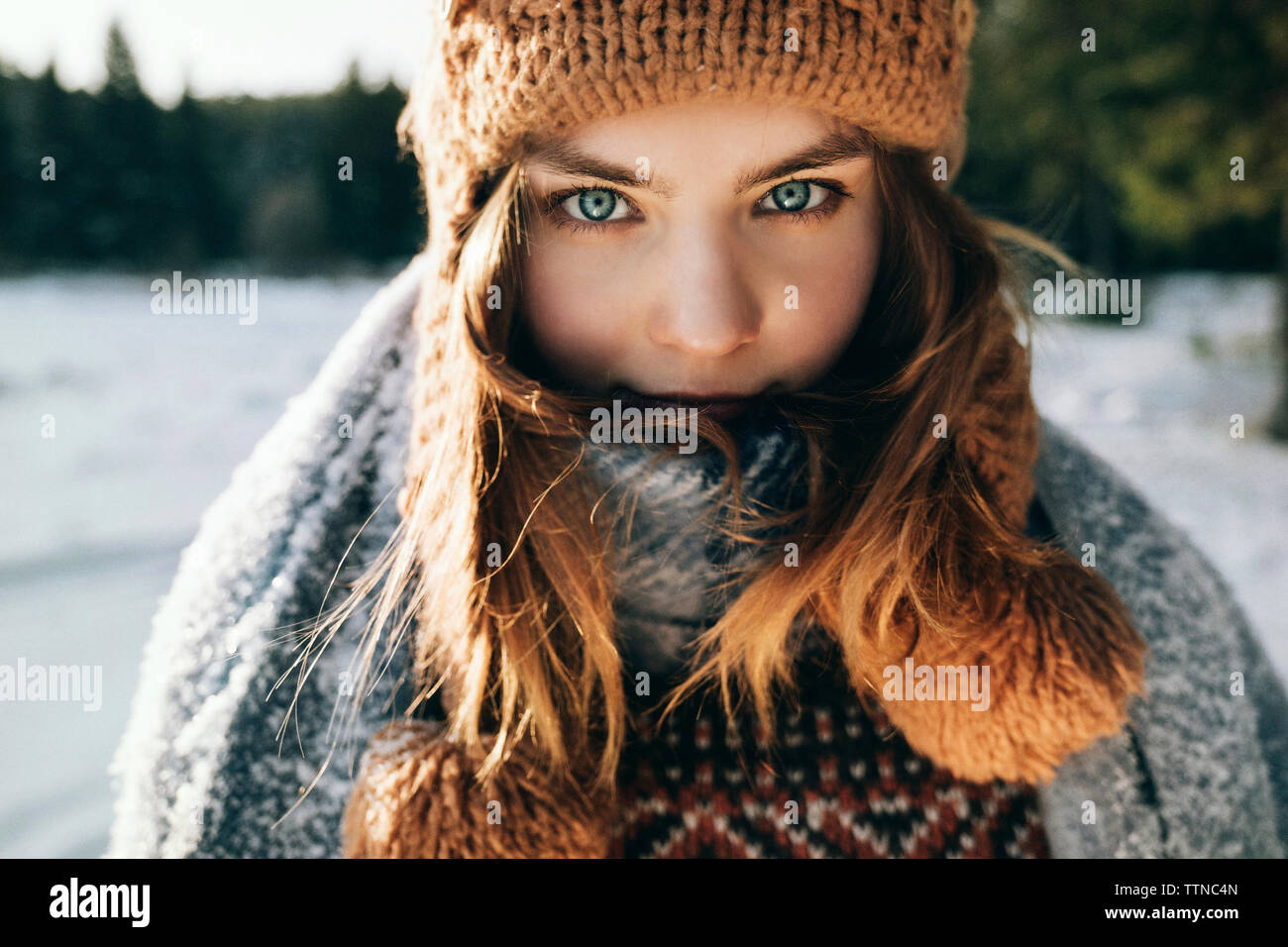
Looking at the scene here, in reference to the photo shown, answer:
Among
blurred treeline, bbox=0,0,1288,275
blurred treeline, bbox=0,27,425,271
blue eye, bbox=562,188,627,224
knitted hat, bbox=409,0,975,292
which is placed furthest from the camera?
blurred treeline, bbox=0,27,425,271

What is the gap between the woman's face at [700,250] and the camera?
0.88 m

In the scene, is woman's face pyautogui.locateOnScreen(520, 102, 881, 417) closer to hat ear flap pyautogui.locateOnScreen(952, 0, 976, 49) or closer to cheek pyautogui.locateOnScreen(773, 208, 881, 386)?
cheek pyautogui.locateOnScreen(773, 208, 881, 386)

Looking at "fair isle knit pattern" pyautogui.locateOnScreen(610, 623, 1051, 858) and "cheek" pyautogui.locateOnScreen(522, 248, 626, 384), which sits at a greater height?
"cheek" pyautogui.locateOnScreen(522, 248, 626, 384)

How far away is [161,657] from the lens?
110cm

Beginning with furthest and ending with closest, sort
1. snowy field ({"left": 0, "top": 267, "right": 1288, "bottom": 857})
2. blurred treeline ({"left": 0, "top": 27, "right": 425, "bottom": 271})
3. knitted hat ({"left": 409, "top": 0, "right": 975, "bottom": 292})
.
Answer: blurred treeline ({"left": 0, "top": 27, "right": 425, "bottom": 271}) < snowy field ({"left": 0, "top": 267, "right": 1288, "bottom": 857}) < knitted hat ({"left": 409, "top": 0, "right": 975, "bottom": 292})

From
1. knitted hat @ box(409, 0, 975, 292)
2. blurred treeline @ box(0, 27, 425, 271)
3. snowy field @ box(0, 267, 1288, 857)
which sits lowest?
snowy field @ box(0, 267, 1288, 857)

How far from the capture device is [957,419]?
1.00 meters

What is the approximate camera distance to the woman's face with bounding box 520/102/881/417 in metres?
0.88

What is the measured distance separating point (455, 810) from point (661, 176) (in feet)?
2.30

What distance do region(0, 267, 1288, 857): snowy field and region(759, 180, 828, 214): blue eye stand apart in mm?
463

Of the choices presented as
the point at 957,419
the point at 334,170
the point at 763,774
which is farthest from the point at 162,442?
the point at 957,419

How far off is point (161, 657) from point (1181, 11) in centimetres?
526

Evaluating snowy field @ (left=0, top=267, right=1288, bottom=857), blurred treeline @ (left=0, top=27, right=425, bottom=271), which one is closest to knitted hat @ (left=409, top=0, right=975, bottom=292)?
snowy field @ (left=0, top=267, right=1288, bottom=857)
